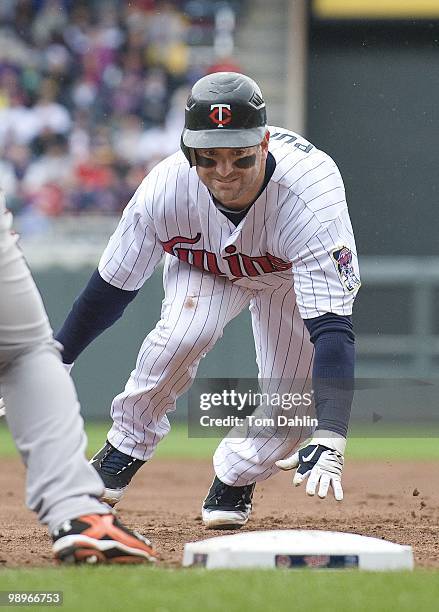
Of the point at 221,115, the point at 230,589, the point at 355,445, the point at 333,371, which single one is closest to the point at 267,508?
the point at 333,371

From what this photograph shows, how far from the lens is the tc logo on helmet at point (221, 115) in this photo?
3.55 metres

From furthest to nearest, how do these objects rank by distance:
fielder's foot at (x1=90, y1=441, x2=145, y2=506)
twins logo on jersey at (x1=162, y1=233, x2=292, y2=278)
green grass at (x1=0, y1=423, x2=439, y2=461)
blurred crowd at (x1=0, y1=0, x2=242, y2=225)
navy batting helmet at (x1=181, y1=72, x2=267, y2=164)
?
1. blurred crowd at (x1=0, y1=0, x2=242, y2=225)
2. green grass at (x1=0, y1=423, x2=439, y2=461)
3. fielder's foot at (x1=90, y1=441, x2=145, y2=506)
4. twins logo on jersey at (x1=162, y1=233, x2=292, y2=278)
5. navy batting helmet at (x1=181, y1=72, x2=267, y2=164)

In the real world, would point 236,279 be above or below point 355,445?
above

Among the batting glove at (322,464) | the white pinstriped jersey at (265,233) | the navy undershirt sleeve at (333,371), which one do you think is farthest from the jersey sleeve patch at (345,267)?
the batting glove at (322,464)

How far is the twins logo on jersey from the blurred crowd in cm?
628

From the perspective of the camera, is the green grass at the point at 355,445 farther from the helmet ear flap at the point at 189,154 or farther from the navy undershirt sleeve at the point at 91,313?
the helmet ear flap at the point at 189,154

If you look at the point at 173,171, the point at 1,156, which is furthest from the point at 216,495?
the point at 1,156

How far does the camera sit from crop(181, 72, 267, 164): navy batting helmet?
A: 139 inches

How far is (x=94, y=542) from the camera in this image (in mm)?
2660

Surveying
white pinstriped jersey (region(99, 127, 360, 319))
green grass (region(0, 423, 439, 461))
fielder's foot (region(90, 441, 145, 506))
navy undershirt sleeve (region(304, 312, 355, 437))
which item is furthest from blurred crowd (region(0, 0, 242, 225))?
navy undershirt sleeve (region(304, 312, 355, 437))

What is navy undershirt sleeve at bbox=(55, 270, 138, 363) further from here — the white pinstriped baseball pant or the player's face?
the player's face

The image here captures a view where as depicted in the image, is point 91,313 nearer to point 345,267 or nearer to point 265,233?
point 265,233

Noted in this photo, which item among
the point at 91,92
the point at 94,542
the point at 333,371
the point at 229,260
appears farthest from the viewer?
the point at 91,92

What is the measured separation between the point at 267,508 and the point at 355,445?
3062 mm
